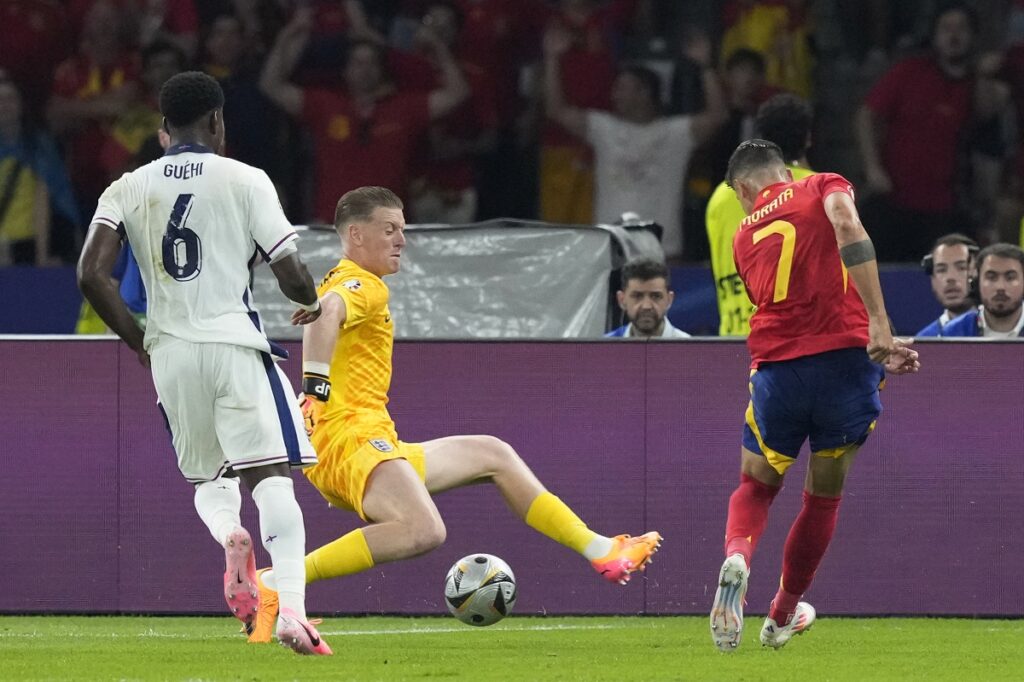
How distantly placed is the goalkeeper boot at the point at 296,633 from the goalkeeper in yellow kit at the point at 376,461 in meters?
0.80

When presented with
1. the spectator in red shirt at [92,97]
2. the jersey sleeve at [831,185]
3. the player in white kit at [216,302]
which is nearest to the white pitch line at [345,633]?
the player in white kit at [216,302]

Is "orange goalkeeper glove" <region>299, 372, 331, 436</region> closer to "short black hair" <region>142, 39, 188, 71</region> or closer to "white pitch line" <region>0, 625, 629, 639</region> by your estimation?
"white pitch line" <region>0, 625, 629, 639</region>

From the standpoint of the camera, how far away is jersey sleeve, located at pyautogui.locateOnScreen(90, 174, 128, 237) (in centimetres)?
649

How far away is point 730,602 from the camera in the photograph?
6.56 meters

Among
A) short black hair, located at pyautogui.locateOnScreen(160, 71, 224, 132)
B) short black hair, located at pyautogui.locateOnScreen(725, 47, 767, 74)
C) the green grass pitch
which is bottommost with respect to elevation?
the green grass pitch

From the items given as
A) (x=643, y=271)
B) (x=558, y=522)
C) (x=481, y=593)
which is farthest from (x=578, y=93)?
(x=481, y=593)

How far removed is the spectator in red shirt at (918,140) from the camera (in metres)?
11.8

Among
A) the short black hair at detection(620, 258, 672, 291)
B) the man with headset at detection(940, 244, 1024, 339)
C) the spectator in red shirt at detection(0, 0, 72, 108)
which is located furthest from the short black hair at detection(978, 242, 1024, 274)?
the spectator in red shirt at detection(0, 0, 72, 108)

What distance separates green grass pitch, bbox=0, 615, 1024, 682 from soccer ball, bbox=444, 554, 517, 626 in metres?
0.13

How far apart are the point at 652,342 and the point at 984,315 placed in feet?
5.79

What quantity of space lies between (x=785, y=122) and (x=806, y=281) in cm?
204

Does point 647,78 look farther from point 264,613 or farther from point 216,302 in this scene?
point 216,302

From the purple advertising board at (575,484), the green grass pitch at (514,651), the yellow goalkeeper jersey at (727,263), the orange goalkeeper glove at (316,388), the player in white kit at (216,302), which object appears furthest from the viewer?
the yellow goalkeeper jersey at (727,263)

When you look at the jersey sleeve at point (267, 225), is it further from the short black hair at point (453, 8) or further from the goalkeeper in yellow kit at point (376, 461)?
the short black hair at point (453, 8)
